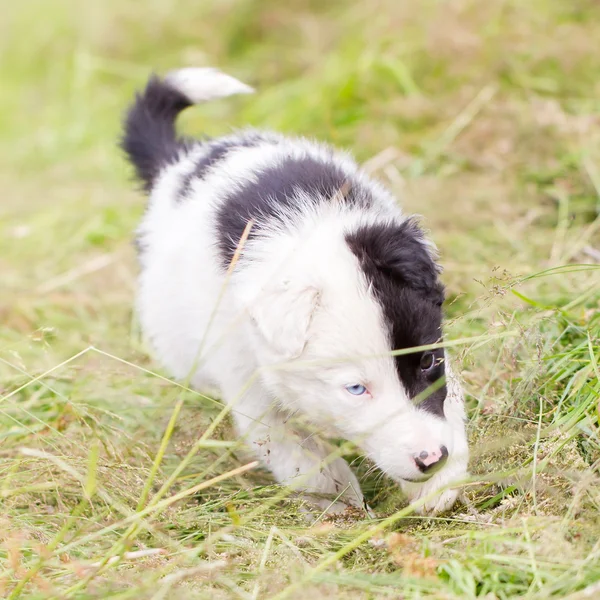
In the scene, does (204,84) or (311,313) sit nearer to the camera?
(311,313)

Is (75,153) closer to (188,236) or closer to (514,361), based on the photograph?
(188,236)

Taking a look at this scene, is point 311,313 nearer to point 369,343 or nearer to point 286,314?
point 286,314

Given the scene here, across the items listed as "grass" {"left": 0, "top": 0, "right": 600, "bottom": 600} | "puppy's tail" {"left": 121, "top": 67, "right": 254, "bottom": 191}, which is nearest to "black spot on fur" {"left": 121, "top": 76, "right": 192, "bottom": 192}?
"puppy's tail" {"left": 121, "top": 67, "right": 254, "bottom": 191}

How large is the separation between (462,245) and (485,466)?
2286 millimetres

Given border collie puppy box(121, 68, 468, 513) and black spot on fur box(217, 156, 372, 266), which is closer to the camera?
border collie puppy box(121, 68, 468, 513)

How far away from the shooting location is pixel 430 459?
267cm

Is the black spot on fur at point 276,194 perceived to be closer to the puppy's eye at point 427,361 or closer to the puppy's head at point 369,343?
the puppy's head at point 369,343

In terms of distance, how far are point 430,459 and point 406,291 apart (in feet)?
1.89

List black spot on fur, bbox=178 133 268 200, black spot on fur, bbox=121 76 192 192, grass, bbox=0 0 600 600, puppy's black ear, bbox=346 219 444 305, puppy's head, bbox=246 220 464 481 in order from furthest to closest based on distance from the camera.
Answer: black spot on fur, bbox=121 76 192 192, black spot on fur, bbox=178 133 268 200, puppy's black ear, bbox=346 219 444 305, puppy's head, bbox=246 220 464 481, grass, bbox=0 0 600 600

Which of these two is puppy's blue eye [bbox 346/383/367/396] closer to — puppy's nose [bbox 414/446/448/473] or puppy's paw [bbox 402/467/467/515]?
puppy's nose [bbox 414/446/448/473]

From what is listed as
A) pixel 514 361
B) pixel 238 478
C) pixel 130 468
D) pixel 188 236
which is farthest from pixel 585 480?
pixel 188 236

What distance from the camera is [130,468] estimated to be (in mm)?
3178

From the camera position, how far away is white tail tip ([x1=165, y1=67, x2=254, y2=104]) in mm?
4172

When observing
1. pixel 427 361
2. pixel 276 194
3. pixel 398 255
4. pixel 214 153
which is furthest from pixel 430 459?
pixel 214 153
